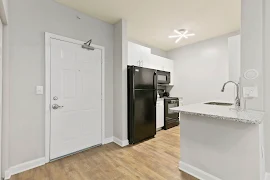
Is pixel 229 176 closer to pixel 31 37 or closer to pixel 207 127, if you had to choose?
pixel 207 127

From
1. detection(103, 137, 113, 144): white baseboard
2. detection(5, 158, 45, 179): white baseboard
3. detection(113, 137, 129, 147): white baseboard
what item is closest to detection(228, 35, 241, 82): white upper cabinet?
detection(113, 137, 129, 147): white baseboard

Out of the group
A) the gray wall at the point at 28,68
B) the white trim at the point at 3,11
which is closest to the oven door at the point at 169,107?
the gray wall at the point at 28,68

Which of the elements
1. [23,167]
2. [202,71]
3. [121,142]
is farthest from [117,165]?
[202,71]

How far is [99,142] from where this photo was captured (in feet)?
9.56

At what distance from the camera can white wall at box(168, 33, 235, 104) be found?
382cm

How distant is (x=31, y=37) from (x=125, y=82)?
5.71 feet

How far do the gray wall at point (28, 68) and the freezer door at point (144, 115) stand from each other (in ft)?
5.51

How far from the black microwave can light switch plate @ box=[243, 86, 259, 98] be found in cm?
267

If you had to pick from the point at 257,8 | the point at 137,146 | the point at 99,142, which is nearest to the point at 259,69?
the point at 257,8

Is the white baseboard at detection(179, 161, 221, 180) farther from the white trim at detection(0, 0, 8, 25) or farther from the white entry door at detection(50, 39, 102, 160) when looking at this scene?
the white trim at detection(0, 0, 8, 25)

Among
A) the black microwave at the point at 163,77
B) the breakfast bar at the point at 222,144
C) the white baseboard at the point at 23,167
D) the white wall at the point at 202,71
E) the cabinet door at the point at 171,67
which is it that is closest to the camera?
the breakfast bar at the point at 222,144

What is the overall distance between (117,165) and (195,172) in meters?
1.13

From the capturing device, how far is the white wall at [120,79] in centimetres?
292

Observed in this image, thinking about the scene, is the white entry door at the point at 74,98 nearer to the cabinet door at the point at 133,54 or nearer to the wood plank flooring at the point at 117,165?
the wood plank flooring at the point at 117,165
